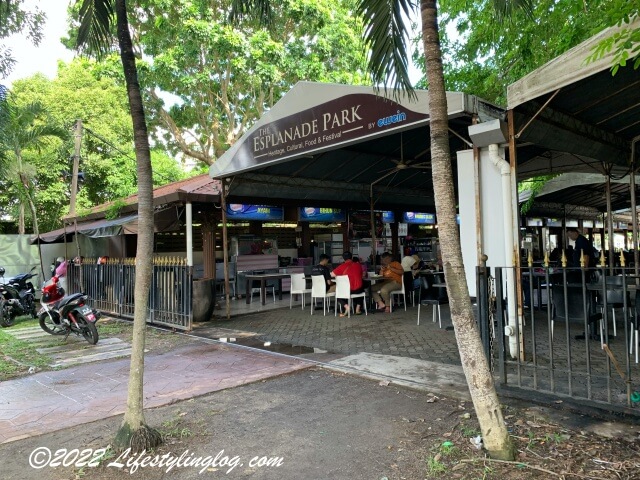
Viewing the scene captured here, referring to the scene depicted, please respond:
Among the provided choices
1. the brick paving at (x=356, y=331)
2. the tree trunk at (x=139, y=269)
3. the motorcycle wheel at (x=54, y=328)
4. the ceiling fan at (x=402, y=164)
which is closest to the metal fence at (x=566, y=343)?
the brick paving at (x=356, y=331)

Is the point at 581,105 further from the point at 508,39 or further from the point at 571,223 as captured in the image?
the point at 571,223

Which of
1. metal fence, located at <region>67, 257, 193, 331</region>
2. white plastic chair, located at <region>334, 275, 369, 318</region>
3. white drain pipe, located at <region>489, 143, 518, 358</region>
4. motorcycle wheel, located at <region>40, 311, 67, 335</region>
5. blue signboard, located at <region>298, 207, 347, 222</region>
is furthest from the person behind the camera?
blue signboard, located at <region>298, 207, 347, 222</region>

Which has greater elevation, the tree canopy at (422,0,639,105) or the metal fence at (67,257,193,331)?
the tree canopy at (422,0,639,105)

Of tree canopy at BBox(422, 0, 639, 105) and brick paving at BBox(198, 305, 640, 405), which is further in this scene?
tree canopy at BBox(422, 0, 639, 105)

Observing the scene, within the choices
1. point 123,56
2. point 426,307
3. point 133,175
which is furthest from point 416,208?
point 123,56

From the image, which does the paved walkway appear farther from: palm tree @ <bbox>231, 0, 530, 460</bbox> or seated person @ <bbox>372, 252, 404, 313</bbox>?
seated person @ <bbox>372, 252, 404, 313</bbox>

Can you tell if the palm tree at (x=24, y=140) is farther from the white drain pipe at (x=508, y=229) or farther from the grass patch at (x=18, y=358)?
the white drain pipe at (x=508, y=229)

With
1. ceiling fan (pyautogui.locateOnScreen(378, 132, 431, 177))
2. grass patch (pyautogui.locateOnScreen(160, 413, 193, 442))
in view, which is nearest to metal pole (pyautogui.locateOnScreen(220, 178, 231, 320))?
ceiling fan (pyautogui.locateOnScreen(378, 132, 431, 177))

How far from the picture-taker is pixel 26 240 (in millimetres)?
16594

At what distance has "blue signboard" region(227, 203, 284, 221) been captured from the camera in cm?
1177

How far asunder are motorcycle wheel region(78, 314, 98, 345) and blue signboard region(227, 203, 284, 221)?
468cm

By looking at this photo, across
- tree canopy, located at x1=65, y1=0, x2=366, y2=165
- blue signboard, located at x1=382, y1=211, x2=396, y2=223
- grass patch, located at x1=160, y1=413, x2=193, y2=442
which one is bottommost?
grass patch, located at x1=160, y1=413, x2=193, y2=442

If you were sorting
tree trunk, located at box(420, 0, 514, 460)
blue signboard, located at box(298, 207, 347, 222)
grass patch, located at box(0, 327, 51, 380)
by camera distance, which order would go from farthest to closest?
blue signboard, located at box(298, 207, 347, 222) < grass patch, located at box(0, 327, 51, 380) < tree trunk, located at box(420, 0, 514, 460)

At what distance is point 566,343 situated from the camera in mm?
5027
